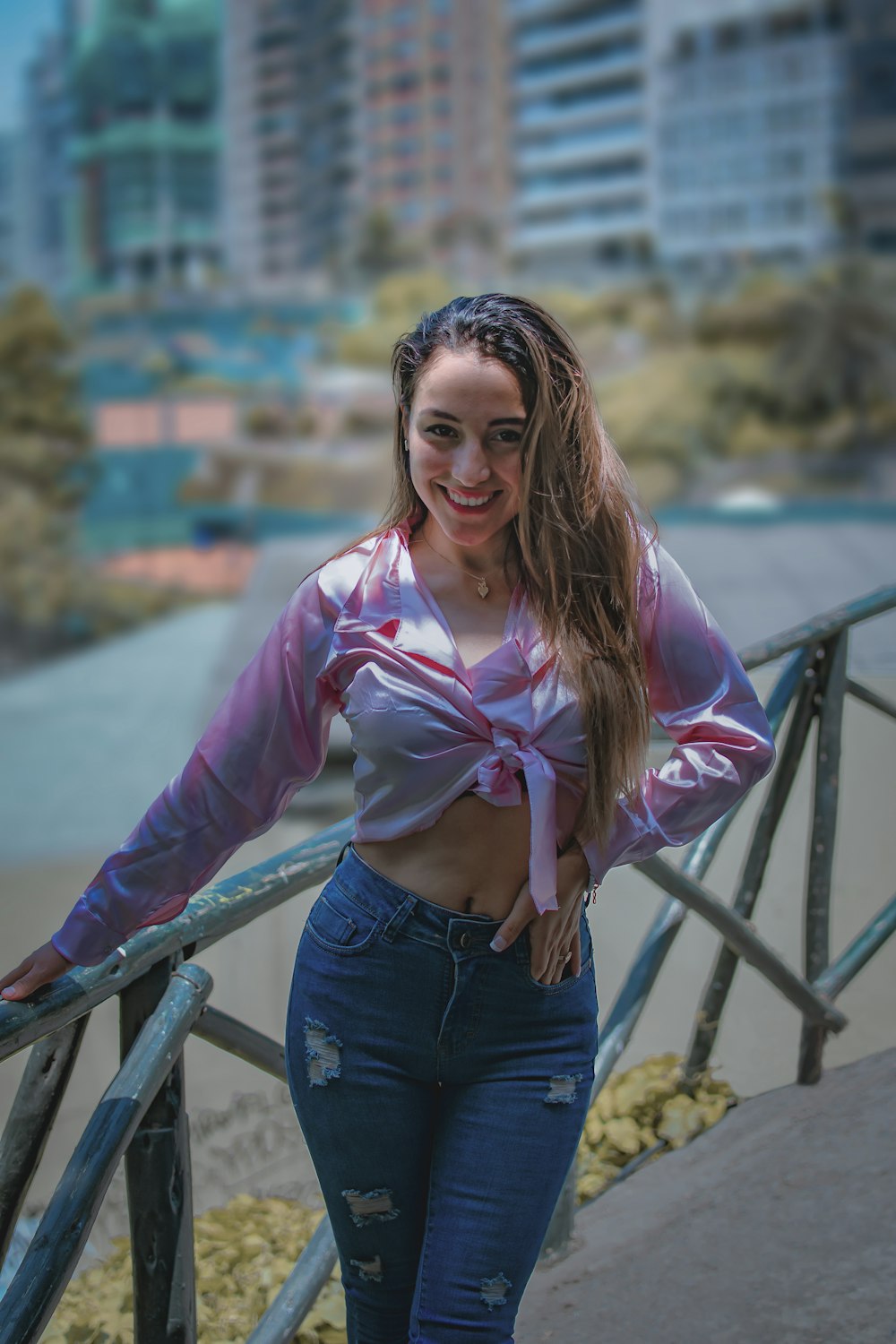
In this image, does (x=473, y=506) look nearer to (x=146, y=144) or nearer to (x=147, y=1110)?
(x=147, y=1110)

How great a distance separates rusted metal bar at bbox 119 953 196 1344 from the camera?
4.54 feet

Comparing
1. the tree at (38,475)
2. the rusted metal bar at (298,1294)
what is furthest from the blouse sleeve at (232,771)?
the tree at (38,475)

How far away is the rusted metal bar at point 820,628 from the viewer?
6.57 ft

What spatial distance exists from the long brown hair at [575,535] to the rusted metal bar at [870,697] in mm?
1095

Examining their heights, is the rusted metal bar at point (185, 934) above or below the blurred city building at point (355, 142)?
below

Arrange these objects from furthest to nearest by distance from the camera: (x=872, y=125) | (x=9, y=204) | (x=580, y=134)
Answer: (x=9, y=204), (x=580, y=134), (x=872, y=125)

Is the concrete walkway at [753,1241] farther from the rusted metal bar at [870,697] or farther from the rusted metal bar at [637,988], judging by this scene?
the rusted metal bar at [870,697]

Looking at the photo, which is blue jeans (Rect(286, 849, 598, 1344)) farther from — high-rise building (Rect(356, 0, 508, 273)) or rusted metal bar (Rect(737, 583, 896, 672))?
high-rise building (Rect(356, 0, 508, 273))

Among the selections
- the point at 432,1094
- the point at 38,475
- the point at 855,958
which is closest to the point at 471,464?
the point at 432,1094

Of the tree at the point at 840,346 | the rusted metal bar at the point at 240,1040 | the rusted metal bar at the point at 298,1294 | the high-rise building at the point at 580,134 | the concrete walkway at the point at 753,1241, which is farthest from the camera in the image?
the high-rise building at the point at 580,134

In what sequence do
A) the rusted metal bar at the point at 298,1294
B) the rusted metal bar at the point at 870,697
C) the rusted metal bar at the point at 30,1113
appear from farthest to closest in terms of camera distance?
1. the rusted metal bar at the point at 870,697
2. the rusted metal bar at the point at 298,1294
3. the rusted metal bar at the point at 30,1113

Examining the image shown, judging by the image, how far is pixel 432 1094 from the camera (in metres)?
1.31

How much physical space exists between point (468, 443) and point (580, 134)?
13.2 m

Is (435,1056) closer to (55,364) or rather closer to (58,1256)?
(58,1256)
